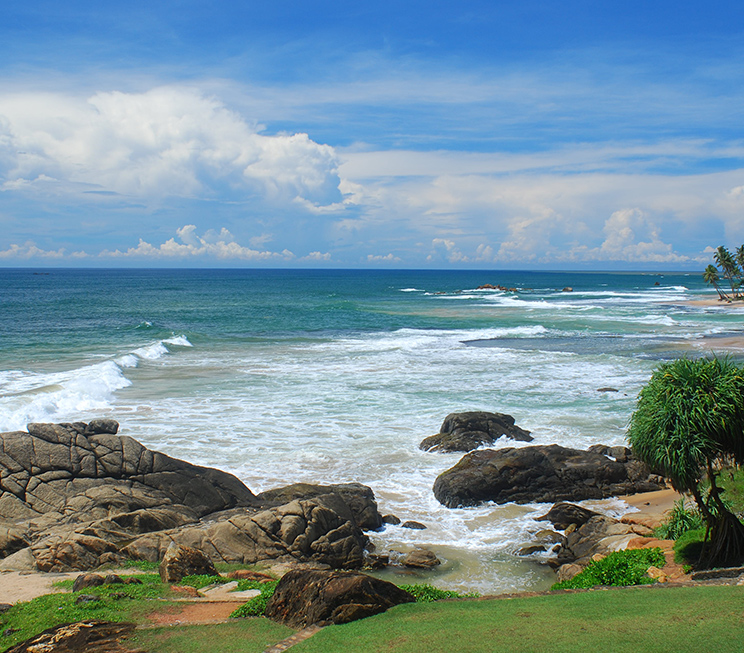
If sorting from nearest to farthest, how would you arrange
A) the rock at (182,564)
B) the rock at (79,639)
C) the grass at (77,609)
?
the rock at (79,639), the grass at (77,609), the rock at (182,564)

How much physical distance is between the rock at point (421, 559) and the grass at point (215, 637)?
552cm

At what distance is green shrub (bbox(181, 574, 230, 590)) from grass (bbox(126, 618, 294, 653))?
2356 millimetres

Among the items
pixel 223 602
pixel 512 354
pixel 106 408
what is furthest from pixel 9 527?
pixel 512 354

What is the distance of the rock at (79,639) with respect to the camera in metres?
7.90

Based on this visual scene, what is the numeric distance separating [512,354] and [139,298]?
7909 cm

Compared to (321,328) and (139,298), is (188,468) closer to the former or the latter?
(321,328)

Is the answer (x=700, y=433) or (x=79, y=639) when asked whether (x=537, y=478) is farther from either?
(x=79, y=639)

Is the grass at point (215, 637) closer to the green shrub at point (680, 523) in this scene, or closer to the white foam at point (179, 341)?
the green shrub at point (680, 523)

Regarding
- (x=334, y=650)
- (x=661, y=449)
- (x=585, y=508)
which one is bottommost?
(x=585, y=508)

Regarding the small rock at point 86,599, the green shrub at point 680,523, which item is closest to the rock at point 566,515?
the green shrub at point 680,523

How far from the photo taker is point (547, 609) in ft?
27.8

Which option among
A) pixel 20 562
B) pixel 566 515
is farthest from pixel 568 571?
pixel 20 562

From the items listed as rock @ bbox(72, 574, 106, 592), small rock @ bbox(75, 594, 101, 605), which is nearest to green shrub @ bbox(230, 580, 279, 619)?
small rock @ bbox(75, 594, 101, 605)

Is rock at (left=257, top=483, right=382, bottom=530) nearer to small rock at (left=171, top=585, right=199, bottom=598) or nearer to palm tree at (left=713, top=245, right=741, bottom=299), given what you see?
small rock at (left=171, top=585, right=199, bottom=598)
